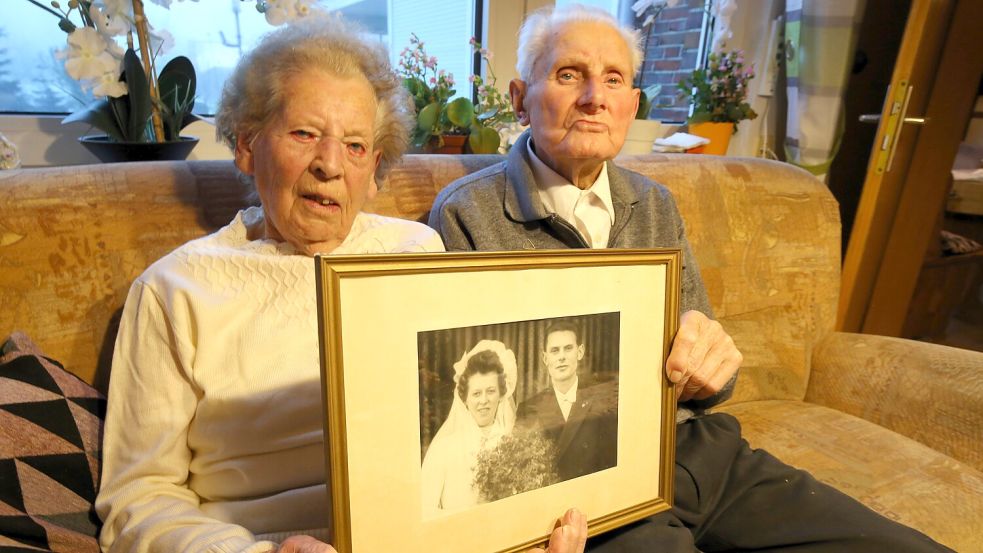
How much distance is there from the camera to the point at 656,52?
264 cm

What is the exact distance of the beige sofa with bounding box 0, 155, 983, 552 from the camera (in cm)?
93

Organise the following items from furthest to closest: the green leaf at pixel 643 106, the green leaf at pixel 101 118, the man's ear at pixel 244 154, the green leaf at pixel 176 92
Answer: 1. the green leaf at pixel 643 106
2. the green leaf at pixel 176 92
3. the green leaf at pixel 101 118
4. the man's ear at pixel 244 154

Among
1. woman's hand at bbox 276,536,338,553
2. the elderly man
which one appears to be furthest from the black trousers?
woman's hand at bbox 276,536,338,553

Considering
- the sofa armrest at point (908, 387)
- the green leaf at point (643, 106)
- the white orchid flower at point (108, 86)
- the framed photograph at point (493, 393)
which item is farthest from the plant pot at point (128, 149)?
the sofa armrest at point (908, 387)

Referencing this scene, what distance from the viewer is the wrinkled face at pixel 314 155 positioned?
0.81 m

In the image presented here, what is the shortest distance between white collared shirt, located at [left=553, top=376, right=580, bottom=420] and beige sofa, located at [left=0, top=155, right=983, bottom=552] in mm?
691

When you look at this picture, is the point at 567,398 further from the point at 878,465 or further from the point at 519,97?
the point at 878,465

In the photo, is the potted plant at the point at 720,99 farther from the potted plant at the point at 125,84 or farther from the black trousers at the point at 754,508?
the potted plant at the point at 125,84

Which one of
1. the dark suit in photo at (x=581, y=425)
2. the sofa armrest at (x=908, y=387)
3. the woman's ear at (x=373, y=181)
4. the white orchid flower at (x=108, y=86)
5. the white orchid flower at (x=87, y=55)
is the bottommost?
the sofa armrest at (x=908, y=387)

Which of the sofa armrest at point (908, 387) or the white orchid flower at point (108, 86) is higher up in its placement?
the white orchid flower at point (108, 86)

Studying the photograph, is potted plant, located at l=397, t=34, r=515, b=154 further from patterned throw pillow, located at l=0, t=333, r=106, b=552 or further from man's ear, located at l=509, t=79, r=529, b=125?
patterned throw pillow, located at l=0, t=333, r=106, b=552

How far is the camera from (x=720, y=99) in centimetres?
219

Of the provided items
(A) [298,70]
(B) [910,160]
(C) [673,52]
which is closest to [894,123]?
(B) [910,160]

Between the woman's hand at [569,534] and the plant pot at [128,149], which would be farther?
the plant pot at [128,149]
